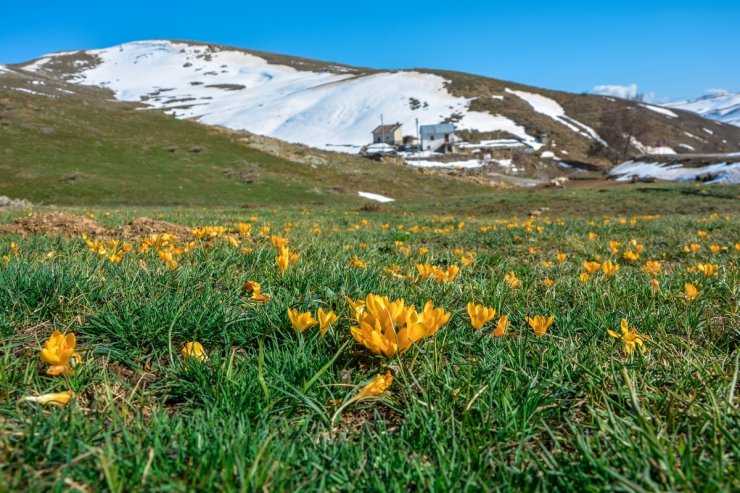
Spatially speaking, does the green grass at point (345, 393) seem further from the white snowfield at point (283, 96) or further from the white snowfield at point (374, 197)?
the white snowfield at point (283, 96)

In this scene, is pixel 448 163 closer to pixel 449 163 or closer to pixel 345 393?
pixel 449 163

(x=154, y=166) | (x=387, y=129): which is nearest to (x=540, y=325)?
(x=154, y=166)

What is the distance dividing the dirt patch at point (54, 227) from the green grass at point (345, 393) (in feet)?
11.3

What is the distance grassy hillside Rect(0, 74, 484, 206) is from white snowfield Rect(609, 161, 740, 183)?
1839 cm

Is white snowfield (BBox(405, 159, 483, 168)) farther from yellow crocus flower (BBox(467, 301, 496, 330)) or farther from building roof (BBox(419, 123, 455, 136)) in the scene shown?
yellow crocus flower (BBox(467, 301, 496, 330))

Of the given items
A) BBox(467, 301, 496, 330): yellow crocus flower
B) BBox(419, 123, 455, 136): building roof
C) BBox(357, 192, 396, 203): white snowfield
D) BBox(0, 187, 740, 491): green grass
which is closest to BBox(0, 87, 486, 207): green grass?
BBox(357, 192, 396, 203): white snowfield

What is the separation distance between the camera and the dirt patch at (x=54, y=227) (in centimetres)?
605

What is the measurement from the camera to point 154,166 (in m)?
38.3

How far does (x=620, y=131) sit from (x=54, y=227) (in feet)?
324

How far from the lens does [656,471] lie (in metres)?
1.19

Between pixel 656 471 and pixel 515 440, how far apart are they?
380 mm

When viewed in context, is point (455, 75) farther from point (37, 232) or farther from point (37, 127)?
point (37, 232)

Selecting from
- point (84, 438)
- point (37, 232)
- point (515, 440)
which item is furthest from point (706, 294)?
point (37, 232)

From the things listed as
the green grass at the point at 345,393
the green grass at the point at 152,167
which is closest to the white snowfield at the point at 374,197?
the green grass at the point at 152,167
